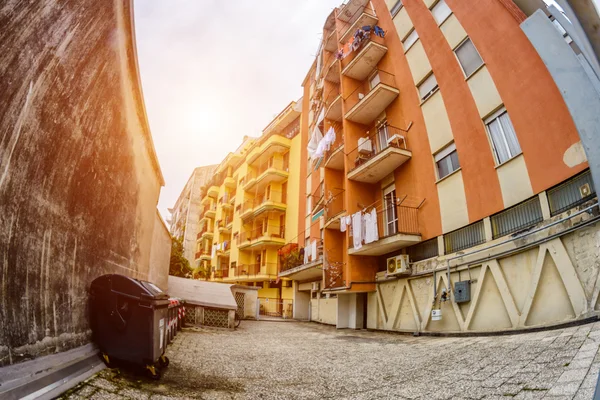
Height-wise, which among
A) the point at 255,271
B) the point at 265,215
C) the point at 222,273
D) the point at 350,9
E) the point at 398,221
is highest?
the point at 350,9

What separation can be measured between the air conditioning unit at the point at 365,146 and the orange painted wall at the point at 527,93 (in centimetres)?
589

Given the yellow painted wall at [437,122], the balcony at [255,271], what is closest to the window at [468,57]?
the yellow painted wall at [437,122]

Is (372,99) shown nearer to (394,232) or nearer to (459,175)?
(459,175)

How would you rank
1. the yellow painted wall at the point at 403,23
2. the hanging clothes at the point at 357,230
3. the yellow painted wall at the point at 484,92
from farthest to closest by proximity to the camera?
the yellow painted wall at the point at 403,23
the hanging clothes at the point at 357,230
the yellow painted wall at the point at 484,92

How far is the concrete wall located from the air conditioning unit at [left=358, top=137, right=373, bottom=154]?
19.5 feet

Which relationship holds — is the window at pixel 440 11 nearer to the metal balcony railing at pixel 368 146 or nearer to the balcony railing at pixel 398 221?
the metal balcony railing at pixel 368 146

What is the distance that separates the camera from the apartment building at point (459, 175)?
21.3 feet

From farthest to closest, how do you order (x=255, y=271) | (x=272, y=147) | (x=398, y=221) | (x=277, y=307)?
(x=255, y=271) < (x=272, y=147) < (x=277, y=307) < (x=398, y=221)

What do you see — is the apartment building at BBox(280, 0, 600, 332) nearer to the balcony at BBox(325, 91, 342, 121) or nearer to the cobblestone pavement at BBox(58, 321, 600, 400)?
the balcony at BBox(325, 91, 342, 121)

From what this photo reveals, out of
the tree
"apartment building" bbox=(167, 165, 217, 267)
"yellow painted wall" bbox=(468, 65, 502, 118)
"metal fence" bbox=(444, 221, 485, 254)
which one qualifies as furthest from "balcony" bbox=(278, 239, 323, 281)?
"apartment building" bbox=(167, 165, 217, 267)

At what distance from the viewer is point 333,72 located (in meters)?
18.6

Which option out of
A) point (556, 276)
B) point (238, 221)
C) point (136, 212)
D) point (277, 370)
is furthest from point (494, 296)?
point (238, 221)

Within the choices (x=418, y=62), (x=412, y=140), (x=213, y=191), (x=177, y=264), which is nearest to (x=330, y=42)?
(x=418, y=62)

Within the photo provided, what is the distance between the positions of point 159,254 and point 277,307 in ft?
53.5
